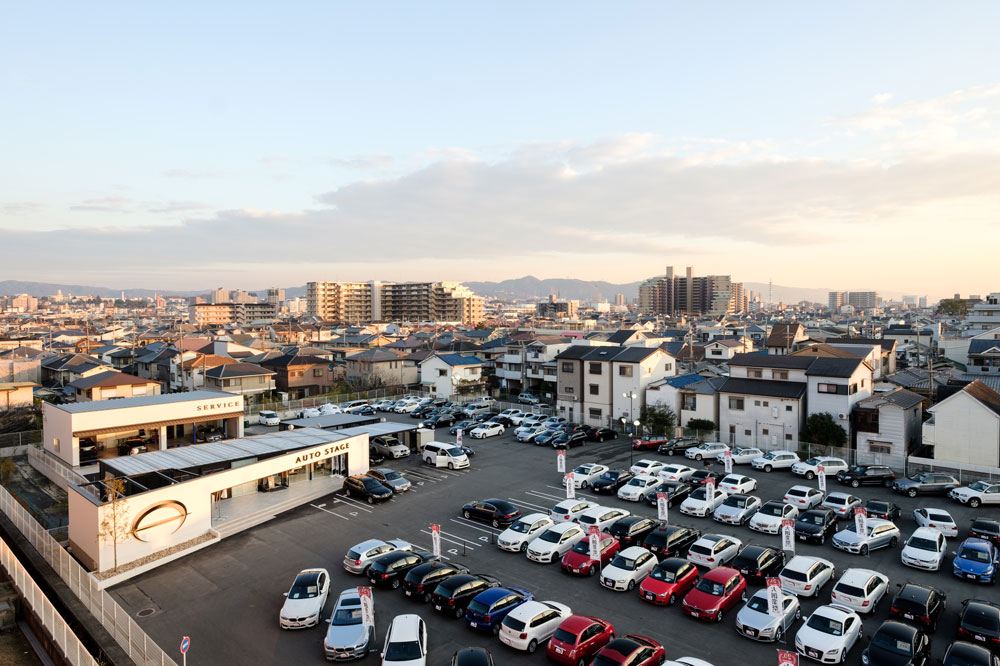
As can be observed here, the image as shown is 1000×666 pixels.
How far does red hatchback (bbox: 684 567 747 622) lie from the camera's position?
47.9 feet

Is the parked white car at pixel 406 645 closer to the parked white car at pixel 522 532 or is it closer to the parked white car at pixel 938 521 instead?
the parked white car at pixel 522 532

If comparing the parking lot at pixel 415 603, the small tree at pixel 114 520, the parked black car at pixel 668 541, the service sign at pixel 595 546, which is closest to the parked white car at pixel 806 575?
the parking lot at pixel 415 603

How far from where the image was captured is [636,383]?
40.2 meters

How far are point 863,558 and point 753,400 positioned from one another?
54.3ft

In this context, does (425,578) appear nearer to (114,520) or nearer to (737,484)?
(114,520)

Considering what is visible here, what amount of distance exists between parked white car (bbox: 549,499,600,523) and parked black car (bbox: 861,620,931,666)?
10.1 m

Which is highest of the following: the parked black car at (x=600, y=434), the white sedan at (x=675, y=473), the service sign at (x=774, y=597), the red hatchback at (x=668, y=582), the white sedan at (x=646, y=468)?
the service sign at (x=774, y=597)

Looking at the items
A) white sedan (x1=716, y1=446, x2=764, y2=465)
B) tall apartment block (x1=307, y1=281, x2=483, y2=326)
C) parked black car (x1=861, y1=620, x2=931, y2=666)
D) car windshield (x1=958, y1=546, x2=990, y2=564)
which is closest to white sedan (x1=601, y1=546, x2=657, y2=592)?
parked black car (x1=861, y1=620, x2=931, y2=666)

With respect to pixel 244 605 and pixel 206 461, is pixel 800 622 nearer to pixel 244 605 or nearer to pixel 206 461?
pixel 244 605

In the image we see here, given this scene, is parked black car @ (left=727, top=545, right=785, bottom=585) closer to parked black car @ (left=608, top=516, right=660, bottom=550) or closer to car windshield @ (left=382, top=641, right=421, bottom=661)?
parked black car @ (left=608, top=516, right=660, bottom=550)

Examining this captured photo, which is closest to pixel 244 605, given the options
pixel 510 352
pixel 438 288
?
pixel 510 352

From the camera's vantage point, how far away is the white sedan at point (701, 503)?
2269 cm

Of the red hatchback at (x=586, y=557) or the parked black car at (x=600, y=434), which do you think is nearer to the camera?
the red hatchback at (x=586, y=557)

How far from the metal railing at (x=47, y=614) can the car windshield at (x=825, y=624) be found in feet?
50.8
